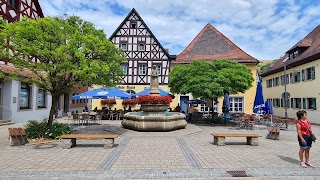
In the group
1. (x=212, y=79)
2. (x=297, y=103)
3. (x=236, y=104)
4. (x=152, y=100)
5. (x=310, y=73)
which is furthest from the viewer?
(x=236, y=104)

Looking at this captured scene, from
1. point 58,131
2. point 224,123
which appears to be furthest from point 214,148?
point 224,123

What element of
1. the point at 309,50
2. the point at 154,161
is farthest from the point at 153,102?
the point at 309,50

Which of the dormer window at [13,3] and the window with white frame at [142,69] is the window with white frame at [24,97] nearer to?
the dormer window at [13,3]

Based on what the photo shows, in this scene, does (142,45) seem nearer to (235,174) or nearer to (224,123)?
(224,123)

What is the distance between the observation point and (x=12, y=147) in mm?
9102

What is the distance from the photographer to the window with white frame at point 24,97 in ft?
64.6

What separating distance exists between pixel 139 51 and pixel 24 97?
13.7 m

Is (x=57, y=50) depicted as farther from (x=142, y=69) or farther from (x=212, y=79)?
(x=142, y=69)

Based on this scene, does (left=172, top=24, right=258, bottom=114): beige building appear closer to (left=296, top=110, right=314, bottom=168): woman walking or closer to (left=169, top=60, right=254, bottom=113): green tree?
(left=169, top=60, right=254, bottom=113): green tree

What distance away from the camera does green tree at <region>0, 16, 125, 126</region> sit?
10031 mm

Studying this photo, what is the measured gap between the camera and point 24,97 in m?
20.1

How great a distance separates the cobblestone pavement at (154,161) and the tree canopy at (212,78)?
23.2 feet

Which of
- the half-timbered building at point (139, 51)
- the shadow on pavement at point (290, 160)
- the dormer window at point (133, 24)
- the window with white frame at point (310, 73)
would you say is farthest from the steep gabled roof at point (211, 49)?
the shadow on pavement at point (290, 160)

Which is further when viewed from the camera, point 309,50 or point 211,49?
point 211,49
